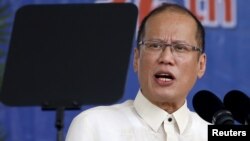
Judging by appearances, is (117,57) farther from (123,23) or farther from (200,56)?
(200,56)

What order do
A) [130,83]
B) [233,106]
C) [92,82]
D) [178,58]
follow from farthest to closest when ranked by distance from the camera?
[130,83] → [92,82] → [178,58] → [233,106]

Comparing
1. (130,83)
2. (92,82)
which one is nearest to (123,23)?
(92,82)

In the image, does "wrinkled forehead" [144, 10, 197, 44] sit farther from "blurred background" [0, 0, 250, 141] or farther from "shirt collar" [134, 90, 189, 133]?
"blurred background" [0, 0, 250, 141]

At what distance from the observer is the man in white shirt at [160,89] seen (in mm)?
1525

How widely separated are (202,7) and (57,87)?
3.20ft

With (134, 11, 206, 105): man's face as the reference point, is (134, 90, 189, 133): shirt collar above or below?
below

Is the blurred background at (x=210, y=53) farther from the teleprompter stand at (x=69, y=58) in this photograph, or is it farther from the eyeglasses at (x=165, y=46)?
the eyeglasses at (x=165, y=46)

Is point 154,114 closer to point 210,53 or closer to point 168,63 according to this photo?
point 168,63

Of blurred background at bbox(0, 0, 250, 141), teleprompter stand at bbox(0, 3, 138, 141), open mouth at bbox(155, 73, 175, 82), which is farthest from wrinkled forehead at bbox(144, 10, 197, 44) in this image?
blurred background at bbox(0, 0, 250, 141)

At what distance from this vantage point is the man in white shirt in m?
1.53

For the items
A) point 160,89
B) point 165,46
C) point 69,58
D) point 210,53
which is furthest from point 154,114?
point 210,53

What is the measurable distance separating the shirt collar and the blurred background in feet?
3.00

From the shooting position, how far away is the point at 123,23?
193 cm

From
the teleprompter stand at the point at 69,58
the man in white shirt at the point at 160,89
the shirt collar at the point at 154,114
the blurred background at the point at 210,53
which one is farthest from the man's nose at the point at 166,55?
the blurred background at the point at 210,53
